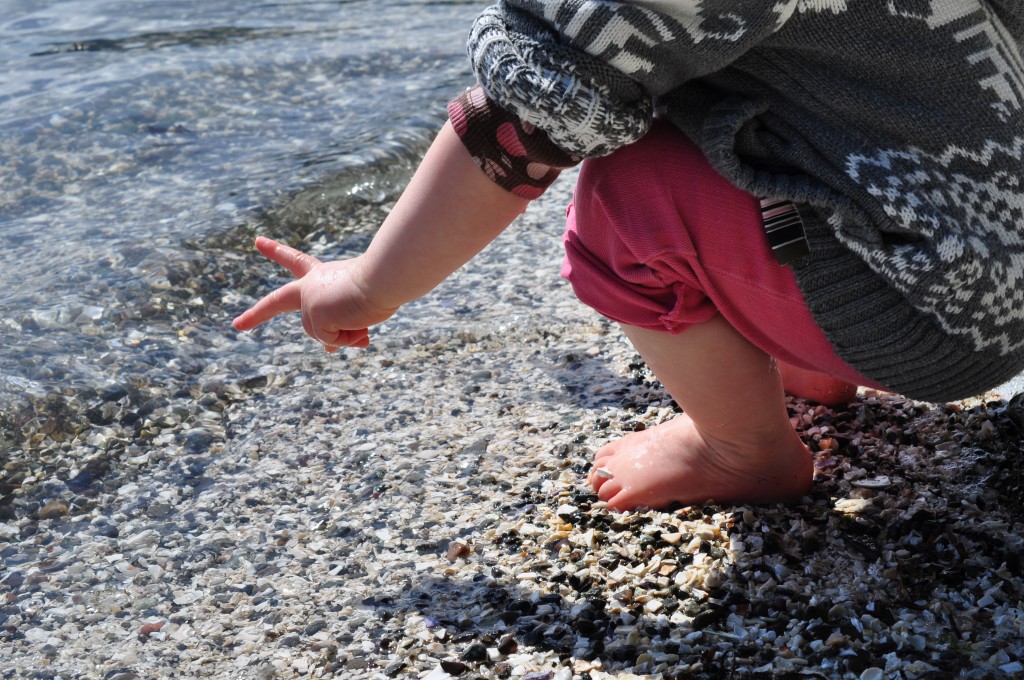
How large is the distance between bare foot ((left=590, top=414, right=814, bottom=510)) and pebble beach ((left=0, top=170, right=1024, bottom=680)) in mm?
35

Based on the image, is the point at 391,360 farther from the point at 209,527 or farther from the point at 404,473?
the point at 209,527

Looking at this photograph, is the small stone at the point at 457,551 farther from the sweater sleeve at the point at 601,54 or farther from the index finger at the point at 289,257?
the sweater sleeve at the point at 601,54

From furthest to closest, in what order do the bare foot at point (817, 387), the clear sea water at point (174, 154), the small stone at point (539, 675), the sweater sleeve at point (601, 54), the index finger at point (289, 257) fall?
1. the clear sea water at point (174, 154)
2. the bare foot at point (817, 387)
3. the index finger at point (289, 257)
4. the small stone at point (539, 675)
5. the sweater sleeve at point (601, 54)

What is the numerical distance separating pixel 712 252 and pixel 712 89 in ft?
0.79

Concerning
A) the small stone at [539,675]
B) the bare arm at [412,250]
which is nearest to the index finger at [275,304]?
the bare arm at [412,250]

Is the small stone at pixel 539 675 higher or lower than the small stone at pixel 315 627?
higher

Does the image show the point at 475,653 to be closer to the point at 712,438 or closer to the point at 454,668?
the point at 454,668

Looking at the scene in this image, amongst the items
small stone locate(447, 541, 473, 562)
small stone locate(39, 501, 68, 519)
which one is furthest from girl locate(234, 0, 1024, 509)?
small stone locate(39, 501, 68, 519)

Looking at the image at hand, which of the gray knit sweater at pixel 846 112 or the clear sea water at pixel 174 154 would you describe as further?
the clear sea water at pixel 174 154

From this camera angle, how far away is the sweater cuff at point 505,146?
149 centimetres

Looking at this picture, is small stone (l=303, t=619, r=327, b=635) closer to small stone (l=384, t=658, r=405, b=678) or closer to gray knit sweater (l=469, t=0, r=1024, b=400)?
small stone (l=384, t=658, r=405, b=678)

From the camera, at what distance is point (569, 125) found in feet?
4.60

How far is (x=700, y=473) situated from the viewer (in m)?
1.81

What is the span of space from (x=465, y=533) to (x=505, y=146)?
729 mm
